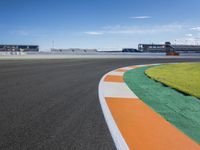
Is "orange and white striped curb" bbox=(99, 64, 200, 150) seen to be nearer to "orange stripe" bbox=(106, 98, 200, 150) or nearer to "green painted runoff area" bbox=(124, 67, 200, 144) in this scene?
"orange stripe" bbox=(106, 98, 200, 150)

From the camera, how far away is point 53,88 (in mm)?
7570

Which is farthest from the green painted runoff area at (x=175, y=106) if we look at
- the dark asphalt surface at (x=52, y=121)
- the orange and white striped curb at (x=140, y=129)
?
the dark asphalt surface at (x=52, y=121)

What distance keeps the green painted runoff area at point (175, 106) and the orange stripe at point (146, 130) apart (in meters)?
0.17

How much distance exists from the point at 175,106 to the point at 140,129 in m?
1.95

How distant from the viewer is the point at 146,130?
13.2 feet

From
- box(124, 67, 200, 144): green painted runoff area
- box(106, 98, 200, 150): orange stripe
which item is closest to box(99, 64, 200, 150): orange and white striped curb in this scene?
box(106, 98, 200, 150): orange stripe

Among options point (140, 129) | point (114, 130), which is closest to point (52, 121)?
point (114, 130)

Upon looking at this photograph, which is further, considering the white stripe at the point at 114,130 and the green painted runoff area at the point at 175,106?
the green painted runoff area at the point at 175,106

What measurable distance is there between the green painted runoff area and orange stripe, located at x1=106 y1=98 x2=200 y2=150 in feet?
0.57

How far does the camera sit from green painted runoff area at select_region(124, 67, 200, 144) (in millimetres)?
4273

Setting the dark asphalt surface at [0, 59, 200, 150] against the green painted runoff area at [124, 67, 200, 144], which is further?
the green painted runoff area at [124, 67, 200, 144]

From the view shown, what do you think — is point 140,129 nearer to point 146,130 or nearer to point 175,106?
point 146,130

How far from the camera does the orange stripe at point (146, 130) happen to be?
11.1ft

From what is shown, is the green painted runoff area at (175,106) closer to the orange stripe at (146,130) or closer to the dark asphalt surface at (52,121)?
the orange stripe at (146,130)
